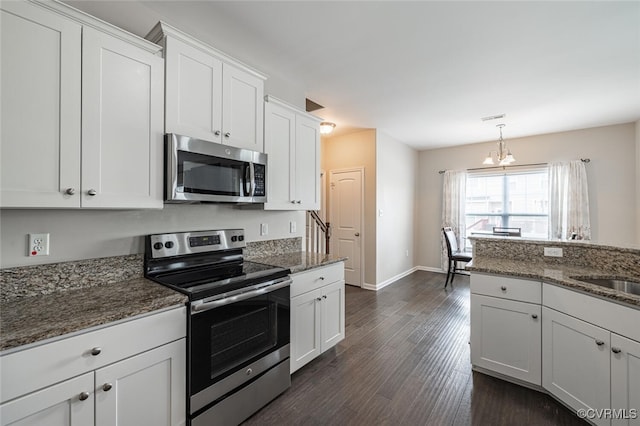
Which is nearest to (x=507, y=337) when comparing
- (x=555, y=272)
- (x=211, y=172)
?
(x=555, y=272)

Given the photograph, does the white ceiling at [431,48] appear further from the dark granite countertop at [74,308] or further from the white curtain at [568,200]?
the dark granite countertop at [74,308]

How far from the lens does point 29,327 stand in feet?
3.47

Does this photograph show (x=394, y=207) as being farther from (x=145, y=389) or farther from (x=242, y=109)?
(x=145, y=389)

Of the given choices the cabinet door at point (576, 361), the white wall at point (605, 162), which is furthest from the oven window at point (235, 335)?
the white wall at point (605, 162)

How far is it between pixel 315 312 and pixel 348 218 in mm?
2847

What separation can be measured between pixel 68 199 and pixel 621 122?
6856 mm

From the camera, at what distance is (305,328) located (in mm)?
2236

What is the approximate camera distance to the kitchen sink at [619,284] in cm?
191

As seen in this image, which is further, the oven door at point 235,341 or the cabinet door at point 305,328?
the cabinet door at point 305,328

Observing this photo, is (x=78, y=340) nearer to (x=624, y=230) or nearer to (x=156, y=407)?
(x=156, y=407)

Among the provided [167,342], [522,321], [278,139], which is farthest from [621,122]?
[167,342]

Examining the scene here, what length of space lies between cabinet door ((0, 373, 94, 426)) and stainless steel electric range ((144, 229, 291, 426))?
0.43 m

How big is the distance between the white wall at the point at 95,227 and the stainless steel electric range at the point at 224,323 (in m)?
0.11

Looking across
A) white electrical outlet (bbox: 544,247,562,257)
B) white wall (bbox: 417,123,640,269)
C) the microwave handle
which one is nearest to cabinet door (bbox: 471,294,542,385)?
white electrical outlet (bbox: 544,247,562,257)
